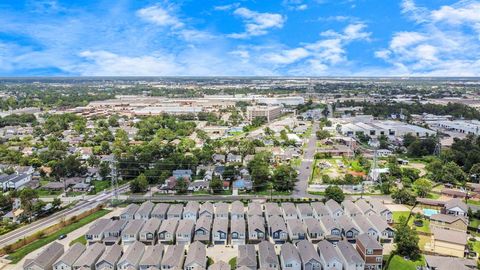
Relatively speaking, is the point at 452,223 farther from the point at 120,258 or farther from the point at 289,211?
the point at 120,258

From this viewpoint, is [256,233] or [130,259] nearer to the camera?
[130,259]

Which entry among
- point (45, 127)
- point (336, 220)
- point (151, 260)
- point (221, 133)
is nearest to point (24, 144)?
point (45, 127)

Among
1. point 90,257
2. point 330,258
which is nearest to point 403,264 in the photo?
point 330,258

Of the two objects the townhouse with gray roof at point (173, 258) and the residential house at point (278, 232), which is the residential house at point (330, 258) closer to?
the residential house at point (278, 232)

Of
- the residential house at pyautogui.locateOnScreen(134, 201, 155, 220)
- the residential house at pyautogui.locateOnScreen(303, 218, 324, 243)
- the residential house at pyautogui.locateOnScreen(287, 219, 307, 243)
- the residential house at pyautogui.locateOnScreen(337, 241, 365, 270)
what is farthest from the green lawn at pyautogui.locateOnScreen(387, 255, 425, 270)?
the residential house at pyautogui.locateOnScreen(134, 201, 155, 220)

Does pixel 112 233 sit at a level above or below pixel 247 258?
below

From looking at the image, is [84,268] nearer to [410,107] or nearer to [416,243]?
[416,243]

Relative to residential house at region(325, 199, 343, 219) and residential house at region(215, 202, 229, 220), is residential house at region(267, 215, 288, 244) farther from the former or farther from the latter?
residential house at region(325, 199, 343, 219)
